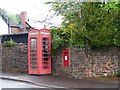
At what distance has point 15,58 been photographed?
66.1ft

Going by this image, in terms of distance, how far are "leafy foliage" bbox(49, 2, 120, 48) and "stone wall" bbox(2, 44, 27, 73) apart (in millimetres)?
4086

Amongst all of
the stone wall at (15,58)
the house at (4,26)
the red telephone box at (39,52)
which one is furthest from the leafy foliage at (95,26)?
the house at (4,26)

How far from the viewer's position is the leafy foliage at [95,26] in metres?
15.9

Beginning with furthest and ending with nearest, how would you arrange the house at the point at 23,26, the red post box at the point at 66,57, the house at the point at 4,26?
the house at the point at 23,26 < the house at the point at 4,26 < the red post box at the point at 66,57

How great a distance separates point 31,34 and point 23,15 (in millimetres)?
30509

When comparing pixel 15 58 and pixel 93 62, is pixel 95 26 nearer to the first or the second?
pixel 93 62

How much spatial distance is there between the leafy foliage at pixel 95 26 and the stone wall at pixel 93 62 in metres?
0.39

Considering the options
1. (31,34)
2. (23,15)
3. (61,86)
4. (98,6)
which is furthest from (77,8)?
(23,15)

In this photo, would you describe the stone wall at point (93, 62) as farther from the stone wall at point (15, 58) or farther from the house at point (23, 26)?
the house at point (23, 26)

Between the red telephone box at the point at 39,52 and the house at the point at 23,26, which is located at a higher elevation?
the house at the point at 23,26

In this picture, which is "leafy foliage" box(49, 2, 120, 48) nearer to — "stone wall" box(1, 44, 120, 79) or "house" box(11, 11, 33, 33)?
"stone wall" box(1, 44, 120, 79)

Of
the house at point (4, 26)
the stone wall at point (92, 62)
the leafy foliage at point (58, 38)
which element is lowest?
the stone wall at point (92, 62)

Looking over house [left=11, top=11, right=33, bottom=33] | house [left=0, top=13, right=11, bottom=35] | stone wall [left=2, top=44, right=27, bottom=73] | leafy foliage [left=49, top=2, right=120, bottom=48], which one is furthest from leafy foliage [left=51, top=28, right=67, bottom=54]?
house [left=11, top=11, right=33, bottom=33]

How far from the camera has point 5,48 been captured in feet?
68.9
